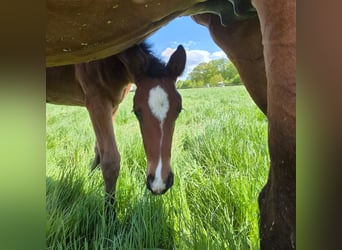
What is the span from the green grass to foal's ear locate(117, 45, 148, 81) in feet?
0.34

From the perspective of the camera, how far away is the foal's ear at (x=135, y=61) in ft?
4.74

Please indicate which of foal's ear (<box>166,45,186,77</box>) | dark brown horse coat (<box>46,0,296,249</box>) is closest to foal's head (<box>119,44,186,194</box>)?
foal's ear (<box>166,45,186,77</box>)

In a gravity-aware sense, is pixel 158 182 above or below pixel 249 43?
below

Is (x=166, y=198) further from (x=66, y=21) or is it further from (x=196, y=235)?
(x=66, y=21)

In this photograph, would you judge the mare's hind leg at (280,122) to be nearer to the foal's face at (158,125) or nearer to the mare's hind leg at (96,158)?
the foal's face at (158,125)

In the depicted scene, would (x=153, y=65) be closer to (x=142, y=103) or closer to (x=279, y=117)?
(x=142, y=103)

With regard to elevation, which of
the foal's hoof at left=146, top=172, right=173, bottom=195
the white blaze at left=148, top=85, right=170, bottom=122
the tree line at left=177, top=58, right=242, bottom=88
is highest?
the tree line at left=177, top=58, right=242, bottom=88

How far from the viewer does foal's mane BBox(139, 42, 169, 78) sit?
1428 millimetres

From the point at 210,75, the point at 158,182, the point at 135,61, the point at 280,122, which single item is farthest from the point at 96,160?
the point at 280,122

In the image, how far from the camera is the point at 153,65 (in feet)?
4.72

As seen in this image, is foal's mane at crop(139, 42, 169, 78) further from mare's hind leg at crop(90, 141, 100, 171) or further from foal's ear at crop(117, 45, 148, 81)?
mare's hind leg at crop(90, 141, 100, 171)

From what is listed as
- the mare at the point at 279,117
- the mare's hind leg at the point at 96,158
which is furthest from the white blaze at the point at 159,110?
the mare at the point at 279,117

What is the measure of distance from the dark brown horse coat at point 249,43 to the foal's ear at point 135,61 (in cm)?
2

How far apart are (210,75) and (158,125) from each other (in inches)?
9.0
